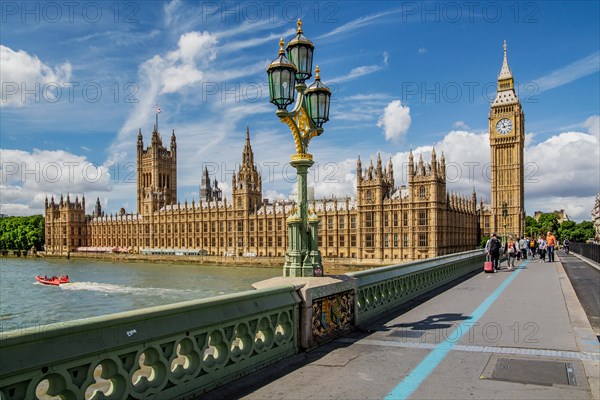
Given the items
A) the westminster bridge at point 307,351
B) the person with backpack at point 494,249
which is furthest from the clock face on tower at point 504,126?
the westminster bridge at point 307,351

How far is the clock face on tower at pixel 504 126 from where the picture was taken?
3999 inches

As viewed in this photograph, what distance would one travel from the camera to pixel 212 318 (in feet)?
18.2

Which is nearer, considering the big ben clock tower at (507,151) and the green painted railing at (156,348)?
the green painted railing at (156,348)

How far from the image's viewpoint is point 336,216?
7881 centimetres

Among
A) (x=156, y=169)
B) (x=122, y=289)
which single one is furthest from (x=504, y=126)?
(x=156, y=169)

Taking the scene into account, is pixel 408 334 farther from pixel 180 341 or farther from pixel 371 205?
pixel 371 205

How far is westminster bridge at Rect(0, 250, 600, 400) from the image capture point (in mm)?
4137

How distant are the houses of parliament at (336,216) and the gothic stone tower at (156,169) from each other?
280mm

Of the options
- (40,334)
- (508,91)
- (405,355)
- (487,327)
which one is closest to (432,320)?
(487,327)

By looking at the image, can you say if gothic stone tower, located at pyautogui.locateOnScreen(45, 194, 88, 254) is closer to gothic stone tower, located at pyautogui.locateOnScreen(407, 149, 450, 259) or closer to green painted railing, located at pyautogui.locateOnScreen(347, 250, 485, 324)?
gothic stone tower, located at pyautogui.locateOnScreen(407, 149, 450, 259)

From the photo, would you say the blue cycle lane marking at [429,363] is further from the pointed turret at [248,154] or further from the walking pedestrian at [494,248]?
the pointed turret at [248,154]

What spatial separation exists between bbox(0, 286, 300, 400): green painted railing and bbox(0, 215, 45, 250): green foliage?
14617 cm

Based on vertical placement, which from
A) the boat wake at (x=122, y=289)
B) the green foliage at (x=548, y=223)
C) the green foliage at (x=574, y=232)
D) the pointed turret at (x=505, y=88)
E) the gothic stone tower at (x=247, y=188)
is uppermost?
the pointed turret at (x=505, y=88)

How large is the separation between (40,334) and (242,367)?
281cm
